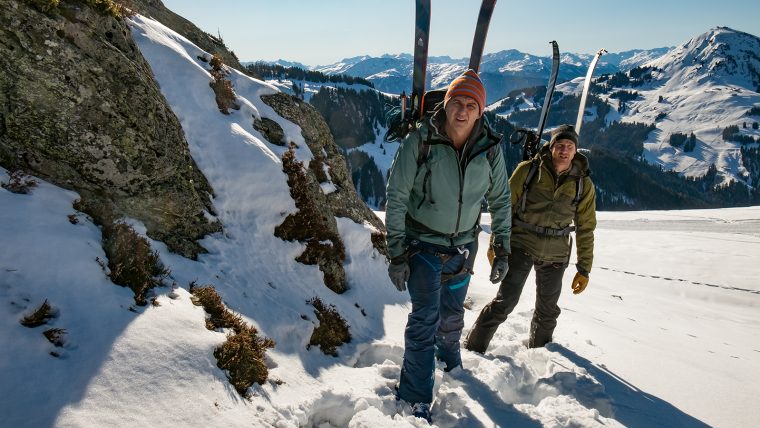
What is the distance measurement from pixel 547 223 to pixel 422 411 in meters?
3.07

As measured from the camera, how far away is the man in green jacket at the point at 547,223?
5461mm

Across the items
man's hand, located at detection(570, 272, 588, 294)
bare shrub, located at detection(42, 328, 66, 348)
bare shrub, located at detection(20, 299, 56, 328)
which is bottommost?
bare shrub, located at detection(42, 328, 66, 348)

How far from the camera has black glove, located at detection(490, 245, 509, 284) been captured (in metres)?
4.92

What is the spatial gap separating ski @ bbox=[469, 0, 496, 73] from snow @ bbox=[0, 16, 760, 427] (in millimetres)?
4453

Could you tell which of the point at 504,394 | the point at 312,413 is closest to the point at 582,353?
the point at 504,394

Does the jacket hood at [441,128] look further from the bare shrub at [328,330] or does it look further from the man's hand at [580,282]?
the bare shrub at [328,330]

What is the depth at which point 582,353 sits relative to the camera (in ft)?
19.7

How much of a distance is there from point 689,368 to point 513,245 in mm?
3192

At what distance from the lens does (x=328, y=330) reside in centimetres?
588

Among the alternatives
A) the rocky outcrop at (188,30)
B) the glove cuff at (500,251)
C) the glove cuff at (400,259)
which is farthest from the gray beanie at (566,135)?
the rocky outcrop at (188,30)

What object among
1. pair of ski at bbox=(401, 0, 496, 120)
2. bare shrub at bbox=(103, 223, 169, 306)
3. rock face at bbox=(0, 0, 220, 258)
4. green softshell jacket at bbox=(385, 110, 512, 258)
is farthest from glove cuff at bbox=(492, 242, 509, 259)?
rock face at bbox=(0, 0, 220, 258)

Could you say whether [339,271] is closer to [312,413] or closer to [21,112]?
[312,413]

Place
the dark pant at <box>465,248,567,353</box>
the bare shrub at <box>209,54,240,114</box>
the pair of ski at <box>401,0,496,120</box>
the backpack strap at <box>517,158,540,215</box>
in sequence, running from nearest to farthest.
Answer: the pair of ski at <box>401,0,496,120</box>, the dark pant at <box>465,248,567,353</box>, the backpack strap at <box>517,158,540,215</box>, the bare shrub at <box>209,54,240,114</box>

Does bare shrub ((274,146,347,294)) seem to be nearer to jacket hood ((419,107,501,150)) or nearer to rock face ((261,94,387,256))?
rock face ((261,94,387,256))
